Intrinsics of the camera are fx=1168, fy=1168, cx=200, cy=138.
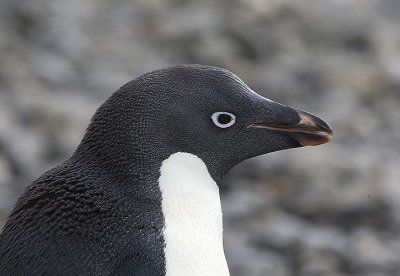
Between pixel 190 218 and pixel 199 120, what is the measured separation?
0.30 metres

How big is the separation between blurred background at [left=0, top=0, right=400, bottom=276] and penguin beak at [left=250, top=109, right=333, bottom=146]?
10.3 ft

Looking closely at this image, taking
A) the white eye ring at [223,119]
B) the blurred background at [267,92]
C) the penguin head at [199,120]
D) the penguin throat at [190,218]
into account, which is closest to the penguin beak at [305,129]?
the penguin head at [199,120]

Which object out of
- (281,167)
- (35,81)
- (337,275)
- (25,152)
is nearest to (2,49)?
(35,81)

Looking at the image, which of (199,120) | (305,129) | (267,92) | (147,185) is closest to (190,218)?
(147,185)

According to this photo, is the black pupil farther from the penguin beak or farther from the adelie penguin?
the penguin beak

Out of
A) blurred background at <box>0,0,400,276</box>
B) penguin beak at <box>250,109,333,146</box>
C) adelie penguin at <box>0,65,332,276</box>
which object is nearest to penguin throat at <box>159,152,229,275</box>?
adelie penguin at <box>0,65,332,276</box>

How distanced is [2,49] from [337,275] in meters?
3.40

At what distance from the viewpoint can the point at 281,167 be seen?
775 centimetres

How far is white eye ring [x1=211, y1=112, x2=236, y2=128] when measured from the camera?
3566 millimetres

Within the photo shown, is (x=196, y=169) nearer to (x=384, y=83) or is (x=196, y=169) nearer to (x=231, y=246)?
(x=231, y=246)

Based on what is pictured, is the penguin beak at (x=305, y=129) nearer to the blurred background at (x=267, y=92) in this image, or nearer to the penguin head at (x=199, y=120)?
the penguin head at (x=199, y=120)

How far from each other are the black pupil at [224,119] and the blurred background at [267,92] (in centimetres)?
324

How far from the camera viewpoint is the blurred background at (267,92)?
717 centimetres

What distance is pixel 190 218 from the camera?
3.50m
